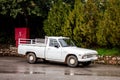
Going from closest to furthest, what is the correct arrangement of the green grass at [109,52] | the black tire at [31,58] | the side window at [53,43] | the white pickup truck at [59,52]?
the white pickup truck at [59,52]
the side window at [53,43]
the black tire at [31,58]
the green grass at [109,52]

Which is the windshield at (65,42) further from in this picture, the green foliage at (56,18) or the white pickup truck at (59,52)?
the green foliage at (56,18)

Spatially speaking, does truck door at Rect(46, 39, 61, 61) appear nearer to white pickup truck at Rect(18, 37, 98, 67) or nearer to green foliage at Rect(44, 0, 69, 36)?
white pickup truck at Rect(18, 37, 98, 67)

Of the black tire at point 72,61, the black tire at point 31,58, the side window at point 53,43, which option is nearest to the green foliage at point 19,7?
the black tire at point 31,58

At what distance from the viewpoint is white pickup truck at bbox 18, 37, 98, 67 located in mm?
19375

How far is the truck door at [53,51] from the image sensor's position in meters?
19.9

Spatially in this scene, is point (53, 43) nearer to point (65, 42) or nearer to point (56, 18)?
point (65, 42)

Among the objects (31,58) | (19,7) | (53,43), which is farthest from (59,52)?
(19,7)

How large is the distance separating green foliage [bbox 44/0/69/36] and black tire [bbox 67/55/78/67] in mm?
5718

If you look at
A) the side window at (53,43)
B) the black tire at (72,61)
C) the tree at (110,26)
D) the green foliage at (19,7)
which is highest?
the green foliage at (19,7)

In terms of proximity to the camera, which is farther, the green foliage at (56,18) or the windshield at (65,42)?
the green foliage at (56,18)

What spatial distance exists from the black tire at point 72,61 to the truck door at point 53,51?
0.64 m

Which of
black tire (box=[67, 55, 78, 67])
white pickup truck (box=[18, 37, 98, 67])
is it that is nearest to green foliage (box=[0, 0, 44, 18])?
white pickup truck (box=[18, 37, 98, 67])

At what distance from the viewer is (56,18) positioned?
25578mm

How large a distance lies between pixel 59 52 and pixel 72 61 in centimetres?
98
